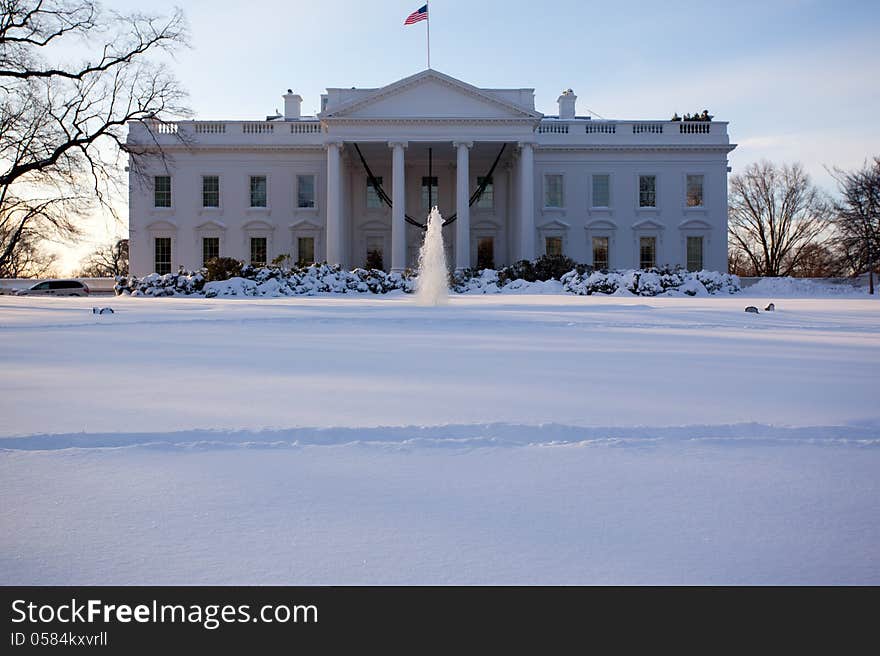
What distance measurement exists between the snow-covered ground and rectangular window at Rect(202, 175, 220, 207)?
132ft

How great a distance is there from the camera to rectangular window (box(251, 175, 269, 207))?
45.2 m

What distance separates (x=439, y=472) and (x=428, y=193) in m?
43.7

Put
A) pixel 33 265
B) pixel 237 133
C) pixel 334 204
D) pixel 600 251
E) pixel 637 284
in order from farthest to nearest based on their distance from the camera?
pixel 33 265 → pixel 600 251 → pixel 237 133 → pixel 334 204 → pixel 637 284

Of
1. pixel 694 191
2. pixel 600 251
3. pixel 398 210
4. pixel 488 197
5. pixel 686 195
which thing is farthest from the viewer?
pixel 488 197

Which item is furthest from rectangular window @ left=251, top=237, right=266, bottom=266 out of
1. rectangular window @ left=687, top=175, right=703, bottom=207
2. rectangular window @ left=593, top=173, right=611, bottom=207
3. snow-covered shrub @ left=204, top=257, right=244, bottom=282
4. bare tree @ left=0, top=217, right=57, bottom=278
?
bare tree @ left=0, top=217, right=57, bottom=278

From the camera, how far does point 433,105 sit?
40312 millimetres

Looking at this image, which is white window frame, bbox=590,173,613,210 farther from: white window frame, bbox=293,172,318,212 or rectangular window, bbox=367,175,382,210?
white window frame, bbox=293,172,318,212

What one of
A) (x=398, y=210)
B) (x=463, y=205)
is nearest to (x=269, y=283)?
(x=398, y=210)

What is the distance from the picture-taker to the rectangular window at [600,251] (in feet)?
150

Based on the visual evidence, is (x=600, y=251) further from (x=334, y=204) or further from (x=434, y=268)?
(x=434, y=268)

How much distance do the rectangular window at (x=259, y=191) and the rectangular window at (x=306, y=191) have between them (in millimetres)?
1989

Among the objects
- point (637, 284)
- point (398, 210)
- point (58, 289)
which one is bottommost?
point (637, 284)
